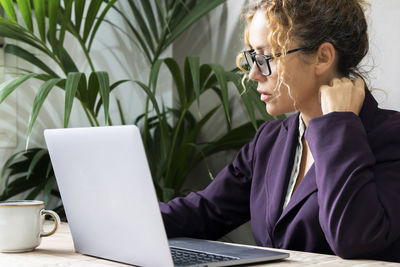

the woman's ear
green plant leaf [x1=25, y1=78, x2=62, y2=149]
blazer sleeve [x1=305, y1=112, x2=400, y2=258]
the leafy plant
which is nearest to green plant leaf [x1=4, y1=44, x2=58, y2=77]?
the leafy plant

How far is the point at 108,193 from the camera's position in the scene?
99cm

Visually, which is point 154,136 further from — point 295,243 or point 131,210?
point 131,210

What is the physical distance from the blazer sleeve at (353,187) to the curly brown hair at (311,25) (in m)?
0.23

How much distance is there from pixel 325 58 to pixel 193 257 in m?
0.67

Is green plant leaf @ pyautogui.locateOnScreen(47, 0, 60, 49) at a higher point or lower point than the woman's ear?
higher

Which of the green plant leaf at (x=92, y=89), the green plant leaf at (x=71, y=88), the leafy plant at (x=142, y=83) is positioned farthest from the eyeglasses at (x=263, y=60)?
the green plant leaf at (x=92, y=89)

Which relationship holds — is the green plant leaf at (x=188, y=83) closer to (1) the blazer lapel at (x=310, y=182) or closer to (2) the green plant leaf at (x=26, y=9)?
(2) the green plant leaf at (x=26, y=9)

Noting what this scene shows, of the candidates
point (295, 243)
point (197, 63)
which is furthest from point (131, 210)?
point (197, 63)

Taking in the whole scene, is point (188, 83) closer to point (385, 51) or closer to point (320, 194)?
point (385, 51)

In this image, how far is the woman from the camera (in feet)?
3.90

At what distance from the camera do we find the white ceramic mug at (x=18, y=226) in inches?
42.9

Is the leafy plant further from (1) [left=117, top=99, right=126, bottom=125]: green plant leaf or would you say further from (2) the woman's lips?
(2) the woman's lips

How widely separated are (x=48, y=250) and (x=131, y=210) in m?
0.31

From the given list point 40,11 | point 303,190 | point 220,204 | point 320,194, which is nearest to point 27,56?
point 40,11
